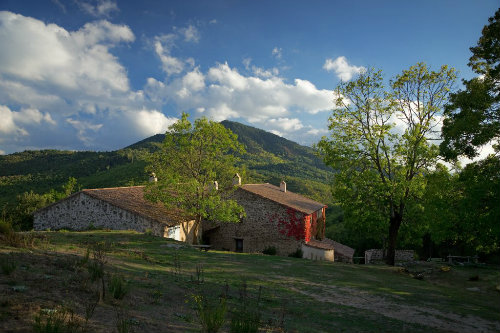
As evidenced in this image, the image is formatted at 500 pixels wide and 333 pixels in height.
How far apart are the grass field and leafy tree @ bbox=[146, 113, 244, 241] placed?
945 centimetres

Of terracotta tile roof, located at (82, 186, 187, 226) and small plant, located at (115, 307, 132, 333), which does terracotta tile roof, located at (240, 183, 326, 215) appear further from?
small plant, located at (115, 307, 132, 333)

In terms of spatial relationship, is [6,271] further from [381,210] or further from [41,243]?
[381,210]

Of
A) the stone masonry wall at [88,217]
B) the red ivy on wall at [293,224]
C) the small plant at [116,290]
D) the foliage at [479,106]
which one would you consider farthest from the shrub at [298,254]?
the small plant at [116,290]

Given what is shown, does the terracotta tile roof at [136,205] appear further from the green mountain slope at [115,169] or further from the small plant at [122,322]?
the small plant at [122,322]

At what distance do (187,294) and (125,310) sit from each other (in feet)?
7.54

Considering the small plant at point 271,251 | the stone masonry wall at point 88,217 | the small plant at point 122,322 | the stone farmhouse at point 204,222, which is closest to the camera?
the small plant at point 122,322

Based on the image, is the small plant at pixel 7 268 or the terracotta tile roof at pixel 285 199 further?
the terracotta tile roof at pixel 285 199

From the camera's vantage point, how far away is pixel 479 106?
12898 mm

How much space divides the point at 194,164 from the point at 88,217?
32.1 ft

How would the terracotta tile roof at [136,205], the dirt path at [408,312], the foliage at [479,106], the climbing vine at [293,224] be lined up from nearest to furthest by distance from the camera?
the dirt path at [408,312] → the foliage at [479,106] → the terracotta tile roof at [136,205] → the climbing vine at [293,224]

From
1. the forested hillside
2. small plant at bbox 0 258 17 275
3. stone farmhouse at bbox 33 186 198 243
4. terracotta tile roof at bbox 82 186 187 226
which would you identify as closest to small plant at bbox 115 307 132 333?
small plant at bbox 0 258 17 275

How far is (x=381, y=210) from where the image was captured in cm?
2100

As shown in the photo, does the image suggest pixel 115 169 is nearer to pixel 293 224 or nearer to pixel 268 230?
pixel 268 230

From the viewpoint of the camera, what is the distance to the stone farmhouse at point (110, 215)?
962 inches
